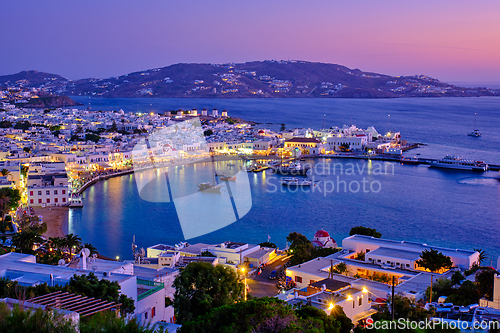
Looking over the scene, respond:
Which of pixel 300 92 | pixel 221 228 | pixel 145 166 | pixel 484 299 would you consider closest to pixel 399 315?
pixel 484 299

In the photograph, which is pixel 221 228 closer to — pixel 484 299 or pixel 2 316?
pixel 484 299

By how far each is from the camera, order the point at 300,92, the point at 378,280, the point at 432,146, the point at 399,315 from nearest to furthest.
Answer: the point at 399,315
the point at 378,280
the point at 432,146
the point at 300,92

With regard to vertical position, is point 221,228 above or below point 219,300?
below

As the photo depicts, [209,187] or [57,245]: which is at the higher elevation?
[57,245]

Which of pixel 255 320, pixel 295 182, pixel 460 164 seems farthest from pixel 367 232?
pixel 460 164

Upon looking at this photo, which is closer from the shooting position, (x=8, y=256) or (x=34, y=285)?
(x=34, y=285)

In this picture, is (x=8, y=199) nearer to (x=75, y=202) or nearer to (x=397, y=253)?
(x=75, y=202)
